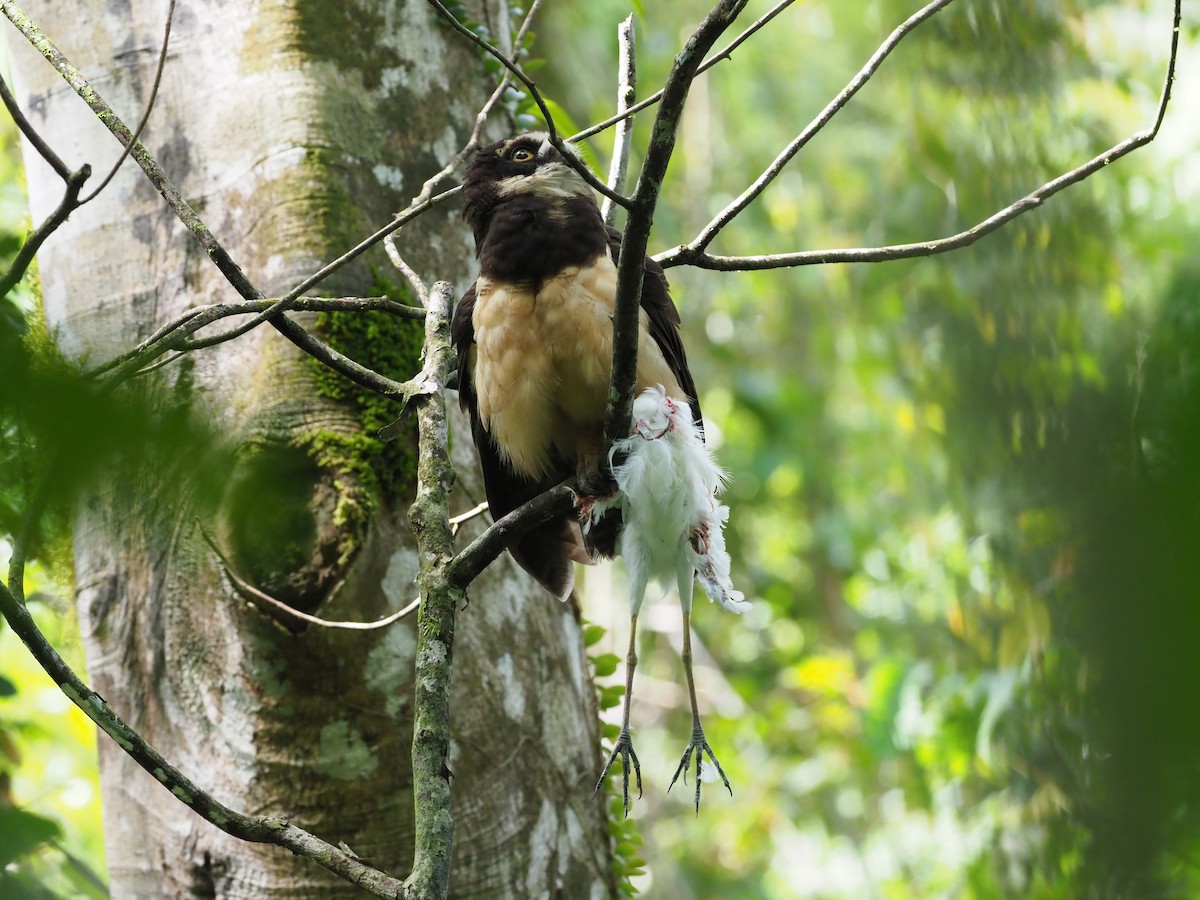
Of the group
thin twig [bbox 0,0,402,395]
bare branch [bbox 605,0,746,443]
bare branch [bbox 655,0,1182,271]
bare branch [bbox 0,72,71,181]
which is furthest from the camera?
thin twig [bbox 0,0,402,395]

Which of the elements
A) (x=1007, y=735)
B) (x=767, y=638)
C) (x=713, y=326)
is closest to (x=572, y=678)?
(x=1007, y=735)

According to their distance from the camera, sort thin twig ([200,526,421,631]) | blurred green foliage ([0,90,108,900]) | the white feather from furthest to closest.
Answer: the white feather → thin twig ([200,526,421,631]) → blurred green foliage ([0,90,108,900])

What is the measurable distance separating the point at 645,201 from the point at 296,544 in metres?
1.32

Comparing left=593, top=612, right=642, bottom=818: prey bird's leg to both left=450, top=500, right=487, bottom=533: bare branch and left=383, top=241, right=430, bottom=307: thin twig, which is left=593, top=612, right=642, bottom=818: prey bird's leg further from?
left=383, top=241, right=430, bottom=307: thin twig

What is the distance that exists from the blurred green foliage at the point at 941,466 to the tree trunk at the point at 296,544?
53.1 inches

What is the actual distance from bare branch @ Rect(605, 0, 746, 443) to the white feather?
0.48 meters

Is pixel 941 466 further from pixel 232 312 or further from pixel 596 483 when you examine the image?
pixel 232 312

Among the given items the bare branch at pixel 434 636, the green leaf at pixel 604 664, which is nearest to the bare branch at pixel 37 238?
the bare branch at pixel 434 636

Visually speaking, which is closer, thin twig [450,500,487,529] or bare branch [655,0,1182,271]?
bare branch [655,0,1182,271]

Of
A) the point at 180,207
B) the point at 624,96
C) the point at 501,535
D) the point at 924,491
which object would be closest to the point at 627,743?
the point at 501,535

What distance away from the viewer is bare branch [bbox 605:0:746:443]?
1.78 meters

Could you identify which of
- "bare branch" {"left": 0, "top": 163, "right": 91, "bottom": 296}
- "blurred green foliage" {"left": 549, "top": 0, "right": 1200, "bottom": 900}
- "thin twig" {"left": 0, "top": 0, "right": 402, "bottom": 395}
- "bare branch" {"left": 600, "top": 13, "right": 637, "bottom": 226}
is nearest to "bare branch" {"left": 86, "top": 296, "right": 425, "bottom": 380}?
"thin twig" {"left": 0, "top": 0, "right": 402, "bottom": 395}

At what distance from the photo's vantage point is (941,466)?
6016 mm

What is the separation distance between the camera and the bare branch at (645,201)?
1.78m
